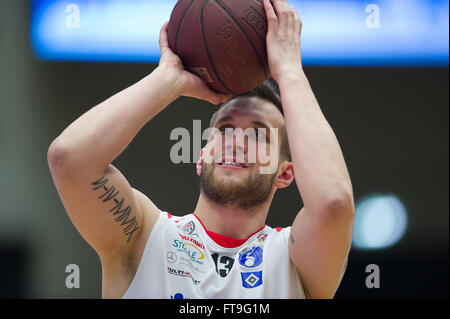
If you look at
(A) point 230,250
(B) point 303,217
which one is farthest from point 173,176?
(B) point 303,217

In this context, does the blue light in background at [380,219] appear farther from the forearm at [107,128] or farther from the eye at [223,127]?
the forearm at [107,128]

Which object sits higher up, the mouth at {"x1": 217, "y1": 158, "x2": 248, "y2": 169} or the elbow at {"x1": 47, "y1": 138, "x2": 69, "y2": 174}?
the elbow at {"x1": 47, "y1": 138, "x2": 69, "y2": 174}

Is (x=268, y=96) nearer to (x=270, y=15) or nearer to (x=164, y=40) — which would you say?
(x=270, y=15)

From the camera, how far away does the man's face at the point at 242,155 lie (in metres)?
2.13

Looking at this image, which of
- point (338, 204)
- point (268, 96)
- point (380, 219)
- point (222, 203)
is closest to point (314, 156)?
point (338, 204)

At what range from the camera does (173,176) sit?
5.18 m

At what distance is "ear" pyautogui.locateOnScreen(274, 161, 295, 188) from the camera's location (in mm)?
2375

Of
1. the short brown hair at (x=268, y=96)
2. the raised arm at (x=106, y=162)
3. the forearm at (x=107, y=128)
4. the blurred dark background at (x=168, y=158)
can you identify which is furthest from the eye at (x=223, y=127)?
the blurred dark background at (x=168, y=158)

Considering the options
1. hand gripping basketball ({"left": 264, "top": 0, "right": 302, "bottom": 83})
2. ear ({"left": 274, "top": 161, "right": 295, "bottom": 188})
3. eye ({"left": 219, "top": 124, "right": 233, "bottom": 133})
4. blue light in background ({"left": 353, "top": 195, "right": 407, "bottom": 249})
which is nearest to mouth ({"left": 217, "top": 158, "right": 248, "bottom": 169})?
eye ({"left": 219, "top": 124, "right": 233, "bottom": 133})

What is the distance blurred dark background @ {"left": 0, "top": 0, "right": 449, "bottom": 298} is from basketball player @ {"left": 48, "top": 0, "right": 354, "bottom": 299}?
9.13 ft

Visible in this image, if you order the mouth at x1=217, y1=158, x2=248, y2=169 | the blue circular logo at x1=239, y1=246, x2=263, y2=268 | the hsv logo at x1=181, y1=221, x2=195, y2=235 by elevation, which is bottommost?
the blue circular logo at x1=239, y1=246, x2=263, y2=268

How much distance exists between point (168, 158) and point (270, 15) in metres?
3.26

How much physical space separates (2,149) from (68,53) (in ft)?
5.08

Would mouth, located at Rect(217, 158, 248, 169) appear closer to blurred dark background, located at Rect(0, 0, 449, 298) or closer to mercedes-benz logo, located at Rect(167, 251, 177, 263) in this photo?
mercedes-benz logo, located at Rect(167, 251, 177, 263)
